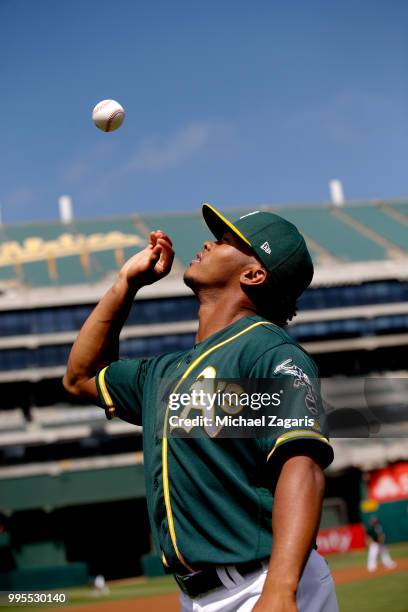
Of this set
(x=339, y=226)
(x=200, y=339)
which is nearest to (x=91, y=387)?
(x=200, y=339)

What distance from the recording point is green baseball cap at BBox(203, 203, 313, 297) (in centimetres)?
308

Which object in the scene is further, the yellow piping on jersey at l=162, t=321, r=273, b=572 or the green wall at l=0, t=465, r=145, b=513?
the green wall at l=0, t=465, r=145, b=513

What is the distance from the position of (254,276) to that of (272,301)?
0.48 feet

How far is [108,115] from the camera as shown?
6.33m

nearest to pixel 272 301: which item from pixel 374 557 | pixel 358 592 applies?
pixel 358 592

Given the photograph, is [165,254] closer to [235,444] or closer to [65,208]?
[235,444]

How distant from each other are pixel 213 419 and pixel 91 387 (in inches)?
35.9

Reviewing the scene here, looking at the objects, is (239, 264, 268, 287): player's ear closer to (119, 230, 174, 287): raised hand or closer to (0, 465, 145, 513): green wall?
(119, 230, 174, 287): raised hand

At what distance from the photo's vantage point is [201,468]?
2711 mm

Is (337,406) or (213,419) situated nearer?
(213,419)

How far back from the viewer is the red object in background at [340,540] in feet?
111

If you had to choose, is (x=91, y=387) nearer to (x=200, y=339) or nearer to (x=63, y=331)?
(x=200, y=339)

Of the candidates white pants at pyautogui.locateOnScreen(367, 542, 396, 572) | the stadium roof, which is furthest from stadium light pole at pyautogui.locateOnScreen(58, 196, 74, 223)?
white pants at pyautogui.locateOnScreen(367, 542, 396, 572)

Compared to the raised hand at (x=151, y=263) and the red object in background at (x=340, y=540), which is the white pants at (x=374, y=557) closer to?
the red object in background at (x=340, y=540)
